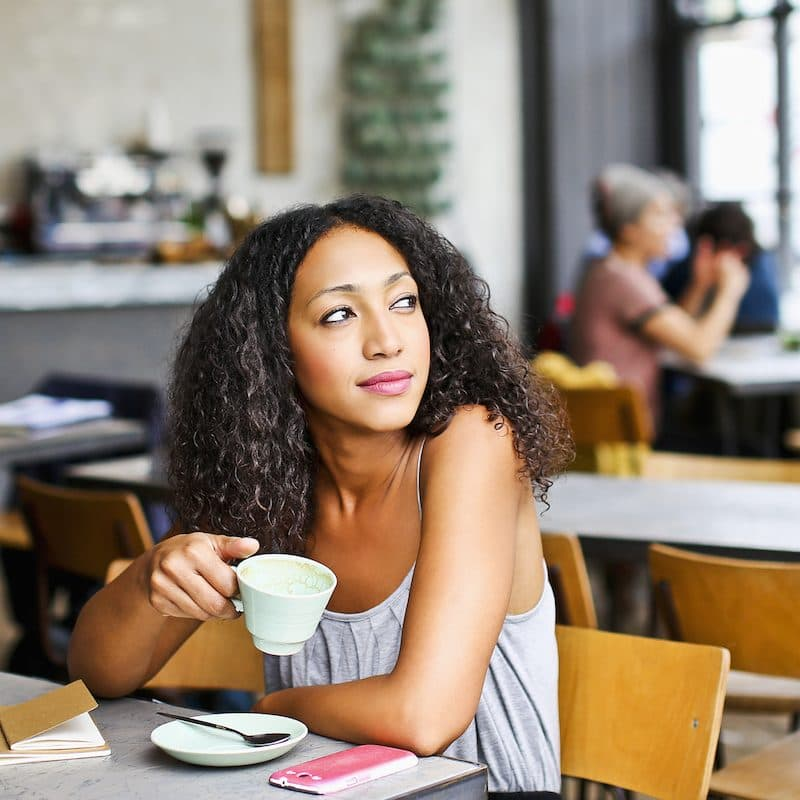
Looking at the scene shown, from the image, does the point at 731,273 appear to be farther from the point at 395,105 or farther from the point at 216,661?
the point at 395,105

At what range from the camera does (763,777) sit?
199cm

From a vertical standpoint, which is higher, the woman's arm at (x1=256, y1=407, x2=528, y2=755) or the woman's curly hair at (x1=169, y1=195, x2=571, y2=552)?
the woman's curly hair at (x1=169, y1=195, x2=571, y2=552)

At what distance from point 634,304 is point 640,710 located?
9.64 feet

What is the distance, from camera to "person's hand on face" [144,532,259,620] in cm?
139

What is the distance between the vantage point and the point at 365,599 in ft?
5.47

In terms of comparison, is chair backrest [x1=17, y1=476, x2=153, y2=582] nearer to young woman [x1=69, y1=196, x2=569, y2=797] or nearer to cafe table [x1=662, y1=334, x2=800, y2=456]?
young woman [x1=69, y1=196, x2=569, y2=797]

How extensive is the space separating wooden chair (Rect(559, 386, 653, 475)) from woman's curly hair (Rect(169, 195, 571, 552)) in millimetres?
2160

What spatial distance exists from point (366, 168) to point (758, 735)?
5.91m

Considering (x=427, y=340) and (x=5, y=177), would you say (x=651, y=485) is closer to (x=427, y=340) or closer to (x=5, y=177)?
(x=427, y=340)

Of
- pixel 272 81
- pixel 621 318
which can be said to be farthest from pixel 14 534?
pixel 272 81

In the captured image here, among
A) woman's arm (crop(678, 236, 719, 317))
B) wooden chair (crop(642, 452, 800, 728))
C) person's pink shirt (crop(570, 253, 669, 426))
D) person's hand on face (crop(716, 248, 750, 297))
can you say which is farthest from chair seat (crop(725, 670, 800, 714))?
woman's arm (crop(678, 236, 719, 317))

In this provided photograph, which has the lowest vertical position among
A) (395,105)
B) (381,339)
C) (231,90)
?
(381,339)

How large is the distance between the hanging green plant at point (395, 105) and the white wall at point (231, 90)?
0.16m

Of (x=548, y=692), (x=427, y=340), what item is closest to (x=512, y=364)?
(x=427, y=340)
